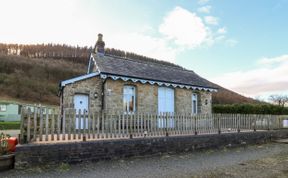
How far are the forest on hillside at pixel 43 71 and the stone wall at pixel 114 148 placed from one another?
33.4 meters

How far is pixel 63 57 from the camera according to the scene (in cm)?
10156

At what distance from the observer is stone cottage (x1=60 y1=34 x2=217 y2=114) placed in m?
14.9

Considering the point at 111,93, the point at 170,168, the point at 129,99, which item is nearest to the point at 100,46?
the point at 111,93

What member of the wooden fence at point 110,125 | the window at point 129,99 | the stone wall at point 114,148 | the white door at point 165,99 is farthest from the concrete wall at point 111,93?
the stone wall at point 114,148

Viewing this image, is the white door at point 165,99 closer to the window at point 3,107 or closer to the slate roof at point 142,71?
the slate roof at point 142,71

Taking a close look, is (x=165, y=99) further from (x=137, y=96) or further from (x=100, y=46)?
(x=100, y=46)

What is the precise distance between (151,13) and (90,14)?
373cm

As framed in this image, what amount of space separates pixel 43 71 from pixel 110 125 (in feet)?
252

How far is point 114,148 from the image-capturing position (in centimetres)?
935

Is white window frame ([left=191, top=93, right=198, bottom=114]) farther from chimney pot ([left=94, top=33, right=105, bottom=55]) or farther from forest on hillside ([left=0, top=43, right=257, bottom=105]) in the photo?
forest on hillside ([left=0, top=43, right=257, bottom=105])

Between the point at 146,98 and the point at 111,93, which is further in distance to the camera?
the point at 146,98

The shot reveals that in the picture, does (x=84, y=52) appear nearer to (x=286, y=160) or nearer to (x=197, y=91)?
(x=197, y=91)

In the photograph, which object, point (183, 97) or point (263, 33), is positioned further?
point (183, 97)

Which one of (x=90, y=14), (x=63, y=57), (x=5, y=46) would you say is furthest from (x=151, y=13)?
(x=5, y=46)
